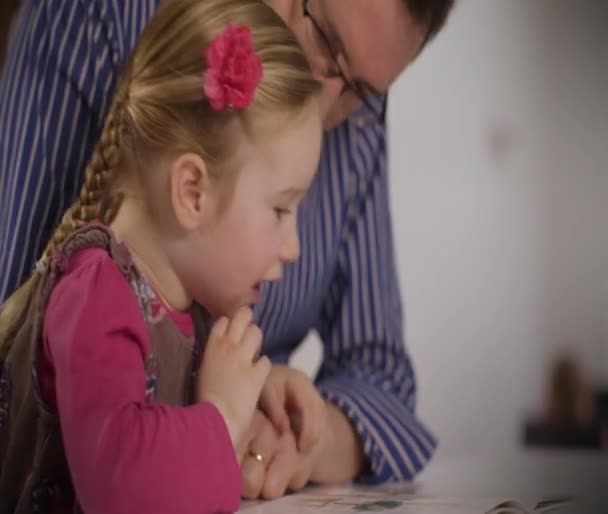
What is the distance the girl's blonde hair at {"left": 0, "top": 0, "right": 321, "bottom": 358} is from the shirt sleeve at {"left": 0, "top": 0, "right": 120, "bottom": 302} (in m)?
0.09

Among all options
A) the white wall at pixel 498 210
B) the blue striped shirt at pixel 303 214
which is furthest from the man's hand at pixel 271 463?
the white wall at pixel 498 210

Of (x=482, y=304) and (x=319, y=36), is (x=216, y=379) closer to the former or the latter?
(x=319, y=36)

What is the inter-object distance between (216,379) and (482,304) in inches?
36.3

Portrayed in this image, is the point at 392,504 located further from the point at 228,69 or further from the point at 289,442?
the point at 228,69

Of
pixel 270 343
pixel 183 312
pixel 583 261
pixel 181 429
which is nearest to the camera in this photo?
pixel 181 429

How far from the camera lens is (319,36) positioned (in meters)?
1.02

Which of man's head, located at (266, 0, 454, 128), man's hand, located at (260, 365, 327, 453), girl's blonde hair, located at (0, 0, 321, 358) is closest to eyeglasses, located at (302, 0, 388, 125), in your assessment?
man's head, located at (266, 0, 454, 128)

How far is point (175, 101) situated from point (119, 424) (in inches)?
8.9

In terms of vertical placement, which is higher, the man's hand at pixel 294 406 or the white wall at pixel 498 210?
the white wall at pixel 498 210

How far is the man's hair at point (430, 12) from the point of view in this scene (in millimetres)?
1043

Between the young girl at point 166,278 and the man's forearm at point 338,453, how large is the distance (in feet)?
0.64

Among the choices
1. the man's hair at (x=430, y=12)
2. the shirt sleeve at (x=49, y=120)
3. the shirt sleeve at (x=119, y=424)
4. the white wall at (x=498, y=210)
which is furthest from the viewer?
the white wall at (x=498, y=210)

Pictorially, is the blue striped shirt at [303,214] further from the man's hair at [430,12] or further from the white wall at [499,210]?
the white wall at [499,210]

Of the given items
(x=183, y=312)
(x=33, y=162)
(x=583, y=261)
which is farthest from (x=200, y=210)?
(x=583, y=261)
